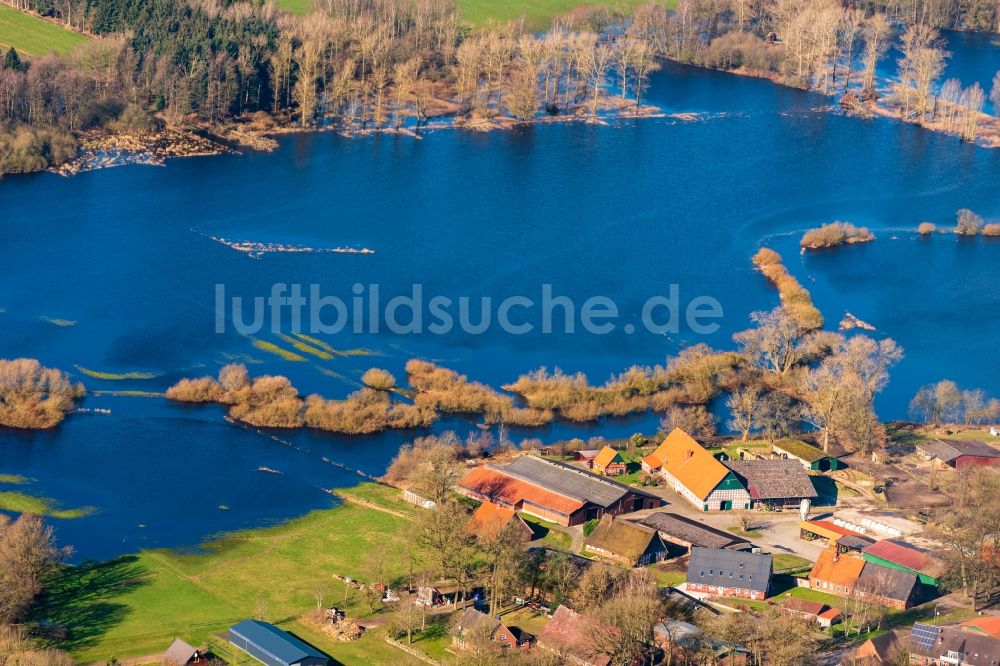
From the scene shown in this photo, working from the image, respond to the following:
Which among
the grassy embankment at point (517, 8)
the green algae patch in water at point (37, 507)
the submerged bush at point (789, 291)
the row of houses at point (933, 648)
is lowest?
the green algae patch in water at point (37, 507)

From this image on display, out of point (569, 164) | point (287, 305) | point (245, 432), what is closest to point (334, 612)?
point (245, 432)

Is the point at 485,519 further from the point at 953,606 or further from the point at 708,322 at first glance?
the point at 708,322

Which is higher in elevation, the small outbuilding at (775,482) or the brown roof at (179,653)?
the small outbuilding at (775,482)

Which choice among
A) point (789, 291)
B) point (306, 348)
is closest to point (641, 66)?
point (789, 291)

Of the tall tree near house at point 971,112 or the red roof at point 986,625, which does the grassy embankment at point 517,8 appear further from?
the red roof at point 986,625

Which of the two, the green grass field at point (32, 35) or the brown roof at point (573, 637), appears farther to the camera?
the green grass field at point (32, 35)

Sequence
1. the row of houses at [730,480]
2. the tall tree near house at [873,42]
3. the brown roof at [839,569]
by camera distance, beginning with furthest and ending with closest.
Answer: the tall tree near house at [873,42] < the row of houses at [730,480] < the brown roof at [839,569]

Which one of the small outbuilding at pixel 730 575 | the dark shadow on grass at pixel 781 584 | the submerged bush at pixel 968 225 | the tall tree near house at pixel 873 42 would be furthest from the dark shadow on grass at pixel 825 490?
the tall tree near house at pixel 873 42
